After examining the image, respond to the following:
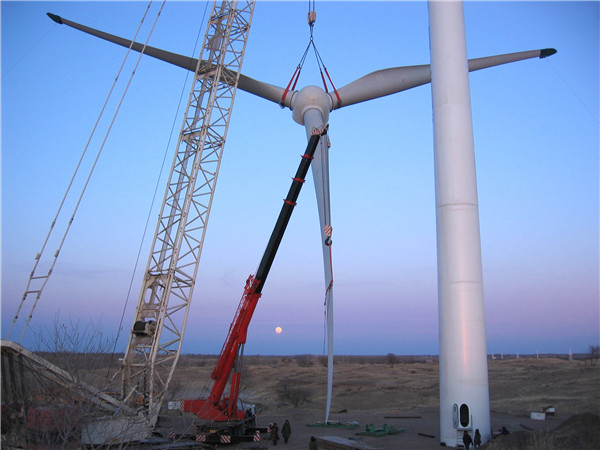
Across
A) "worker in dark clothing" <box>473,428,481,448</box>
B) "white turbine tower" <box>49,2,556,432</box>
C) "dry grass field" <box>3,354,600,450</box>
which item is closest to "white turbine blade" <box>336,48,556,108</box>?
"white turbine tower" <box>49,2,556,432</box>

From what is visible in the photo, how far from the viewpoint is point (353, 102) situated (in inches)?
1324

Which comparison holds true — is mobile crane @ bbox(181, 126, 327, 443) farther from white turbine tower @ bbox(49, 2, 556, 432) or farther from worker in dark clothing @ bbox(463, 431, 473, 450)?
worker in dark clothing @ bbox(463, 431, 473, 450)

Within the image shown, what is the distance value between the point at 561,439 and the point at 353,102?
872 inches

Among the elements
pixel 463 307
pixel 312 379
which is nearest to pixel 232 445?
pixel 463 307

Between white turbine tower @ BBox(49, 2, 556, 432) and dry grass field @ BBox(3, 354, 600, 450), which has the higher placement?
white turbine tower @ BBox(49, 2, 556, 432)

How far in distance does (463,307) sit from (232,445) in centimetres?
1198

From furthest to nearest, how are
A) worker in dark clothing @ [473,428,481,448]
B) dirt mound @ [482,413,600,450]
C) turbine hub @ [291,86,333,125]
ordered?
turbine hub @ [291,86,333,125]
worker in dark clothing @ [473,428,481,448]
dirt mound @ [482,413,600,450]

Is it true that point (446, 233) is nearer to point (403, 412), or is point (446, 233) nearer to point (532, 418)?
point (532, 418)

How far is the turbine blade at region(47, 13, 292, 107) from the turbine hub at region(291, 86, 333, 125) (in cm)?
131

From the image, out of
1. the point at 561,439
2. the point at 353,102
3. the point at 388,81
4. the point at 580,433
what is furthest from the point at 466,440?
the point at 388,81

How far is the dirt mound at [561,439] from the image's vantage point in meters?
18.8

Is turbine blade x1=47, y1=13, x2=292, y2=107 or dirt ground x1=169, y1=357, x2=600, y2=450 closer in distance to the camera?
dirt ground x1=169, y1=357, x2=600, y2=450

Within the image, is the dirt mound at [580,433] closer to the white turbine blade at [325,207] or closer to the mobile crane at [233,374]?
the white turbine blade at [325,207]

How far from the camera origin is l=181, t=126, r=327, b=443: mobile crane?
23.1 meters
